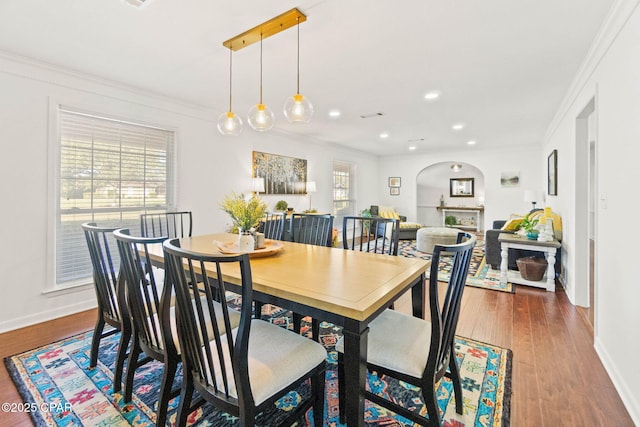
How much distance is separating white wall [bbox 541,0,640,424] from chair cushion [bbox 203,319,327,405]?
1.78 meters

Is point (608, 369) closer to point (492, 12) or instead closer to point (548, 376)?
point (548, 376)

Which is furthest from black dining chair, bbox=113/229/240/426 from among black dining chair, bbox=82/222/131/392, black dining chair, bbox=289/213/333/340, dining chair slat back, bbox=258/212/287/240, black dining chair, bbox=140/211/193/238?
black dining chair, bbox=140/211/193/238

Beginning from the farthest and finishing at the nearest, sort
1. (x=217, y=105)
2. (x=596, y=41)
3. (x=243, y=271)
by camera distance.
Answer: (x=217, y=105) < (x=596, y=41) < (x=243, y=271)

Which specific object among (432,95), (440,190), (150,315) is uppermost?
(432,95)

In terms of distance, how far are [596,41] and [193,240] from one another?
3618mm

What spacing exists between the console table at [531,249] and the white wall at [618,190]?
1.48 metres

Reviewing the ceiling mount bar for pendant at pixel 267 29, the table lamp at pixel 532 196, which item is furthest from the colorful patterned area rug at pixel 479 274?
the ceiling mount bar for pendant at pixel 267 29

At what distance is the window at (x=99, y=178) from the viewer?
2955 millimetres

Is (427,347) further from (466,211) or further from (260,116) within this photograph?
(466,211)

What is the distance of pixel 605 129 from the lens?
7.00 feet

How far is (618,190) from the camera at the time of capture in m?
1.90

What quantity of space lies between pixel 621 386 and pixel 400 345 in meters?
1.50

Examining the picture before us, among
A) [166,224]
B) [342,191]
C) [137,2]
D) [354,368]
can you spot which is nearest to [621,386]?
[354,368]

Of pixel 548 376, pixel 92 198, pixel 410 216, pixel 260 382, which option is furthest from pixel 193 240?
pixel 410 216
